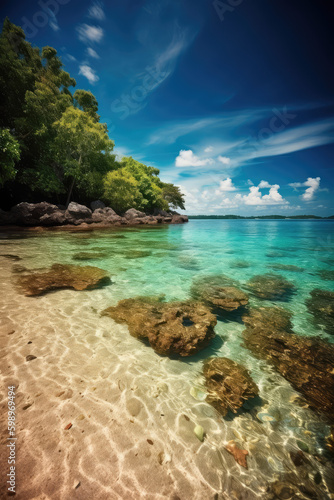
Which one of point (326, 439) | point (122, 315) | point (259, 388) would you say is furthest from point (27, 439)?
point (326, 439)

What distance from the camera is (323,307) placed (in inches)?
244

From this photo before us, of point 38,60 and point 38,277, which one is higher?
point 38,60

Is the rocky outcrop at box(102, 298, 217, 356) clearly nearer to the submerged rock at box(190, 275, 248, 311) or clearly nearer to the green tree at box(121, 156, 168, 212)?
the submerged rock at box(190, 275, 248, 311)

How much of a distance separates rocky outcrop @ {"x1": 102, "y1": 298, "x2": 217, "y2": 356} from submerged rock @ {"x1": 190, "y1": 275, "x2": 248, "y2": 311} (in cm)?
75

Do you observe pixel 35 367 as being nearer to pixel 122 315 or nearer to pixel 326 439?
pixel 122 315

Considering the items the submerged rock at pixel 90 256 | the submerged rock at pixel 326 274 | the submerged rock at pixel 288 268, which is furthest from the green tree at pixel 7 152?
the submerged rock at pixel 326 274

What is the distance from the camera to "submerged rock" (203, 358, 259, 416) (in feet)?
9.14

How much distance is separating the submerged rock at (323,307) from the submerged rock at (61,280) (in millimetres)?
7038

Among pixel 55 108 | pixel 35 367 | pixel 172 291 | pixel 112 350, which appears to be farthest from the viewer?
pixel 55 108

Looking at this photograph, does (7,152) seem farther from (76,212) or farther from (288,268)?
(288,268)

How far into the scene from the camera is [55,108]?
79.7ft

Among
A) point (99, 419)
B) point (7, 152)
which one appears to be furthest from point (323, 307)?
point (7, 152)

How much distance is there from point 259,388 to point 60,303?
5.01 m

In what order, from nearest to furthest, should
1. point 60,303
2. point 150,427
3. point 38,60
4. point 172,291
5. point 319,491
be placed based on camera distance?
1. point 319,491
2. point 150,427
3. point 60,303
4. point 172,291
5. point 38,60
